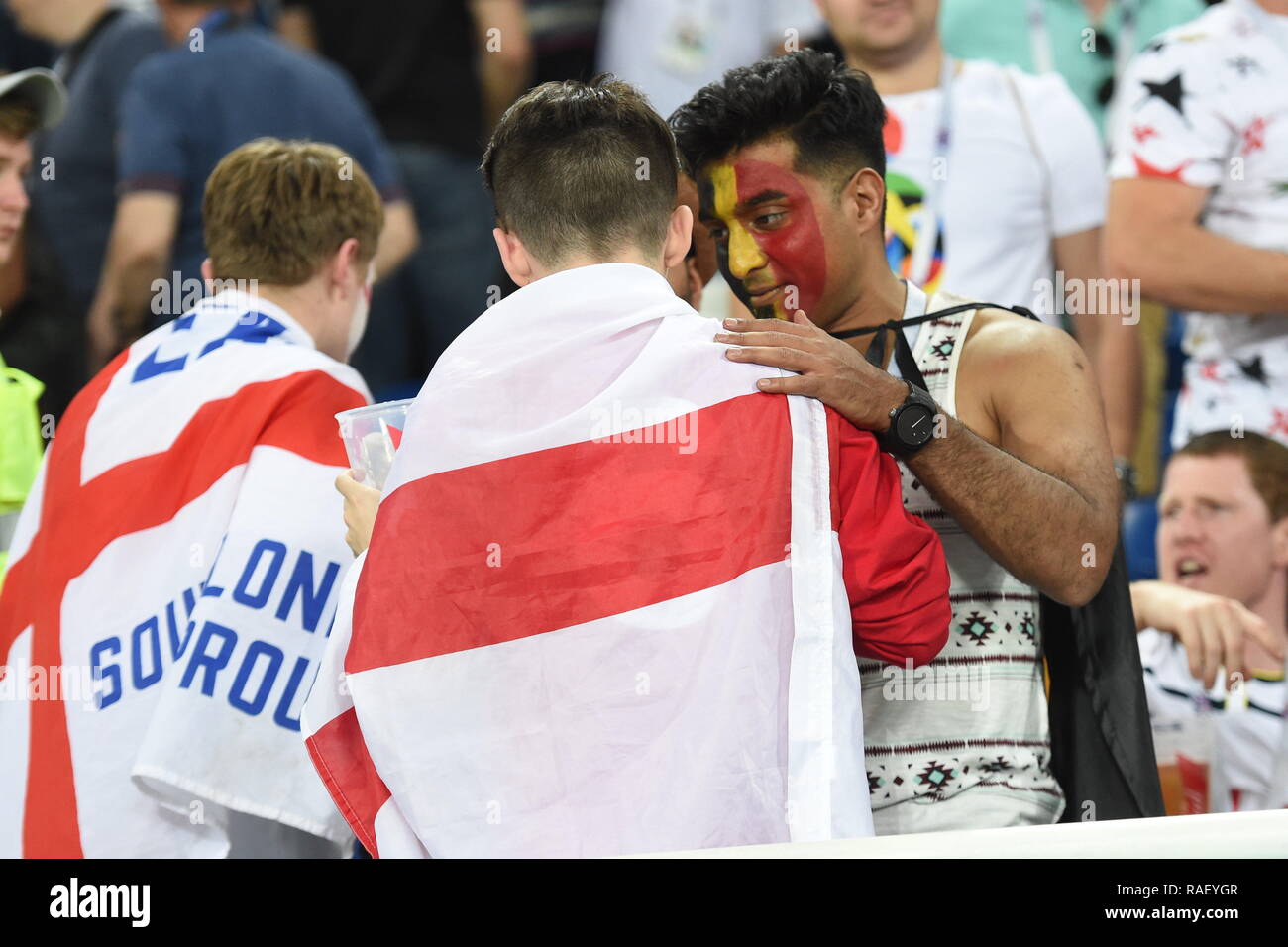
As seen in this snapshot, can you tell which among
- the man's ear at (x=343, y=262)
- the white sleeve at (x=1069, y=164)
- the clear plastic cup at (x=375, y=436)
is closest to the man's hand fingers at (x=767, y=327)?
the clear plastic cup at (x=375, y=436)

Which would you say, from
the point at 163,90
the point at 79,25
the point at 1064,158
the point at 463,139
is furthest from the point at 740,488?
the point at 79,25

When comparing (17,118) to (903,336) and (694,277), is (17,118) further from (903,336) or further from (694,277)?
(903,336)

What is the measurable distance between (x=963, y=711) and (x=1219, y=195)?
2059mm

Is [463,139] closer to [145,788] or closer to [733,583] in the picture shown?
[145,788]

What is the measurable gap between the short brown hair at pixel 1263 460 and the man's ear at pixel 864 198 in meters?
1.54

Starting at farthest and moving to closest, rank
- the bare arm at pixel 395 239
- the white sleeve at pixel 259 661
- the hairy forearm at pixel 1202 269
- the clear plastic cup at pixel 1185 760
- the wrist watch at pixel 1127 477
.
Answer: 1. the bare arm at pixel 395 239
2. the wrist watch at pixel 1127 477
3. the hairy forearm at pixel 1202 269
4. the clear plastic cup at pixel 1185 760
5. the white sleeve at pixel 259 661

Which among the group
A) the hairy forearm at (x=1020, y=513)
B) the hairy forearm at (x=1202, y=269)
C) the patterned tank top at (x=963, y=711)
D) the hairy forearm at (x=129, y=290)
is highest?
the hairy forearm at (x=129, y=290)

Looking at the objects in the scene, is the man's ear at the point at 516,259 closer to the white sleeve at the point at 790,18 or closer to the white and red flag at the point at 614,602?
the white and red flag at the point at 614,602

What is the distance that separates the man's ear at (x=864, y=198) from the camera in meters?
2.86

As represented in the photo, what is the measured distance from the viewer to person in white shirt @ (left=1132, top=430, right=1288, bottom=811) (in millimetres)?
3555

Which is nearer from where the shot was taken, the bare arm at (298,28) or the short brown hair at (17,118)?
the short brown hair at (17,118)

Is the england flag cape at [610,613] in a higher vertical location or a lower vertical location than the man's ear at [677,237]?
lower

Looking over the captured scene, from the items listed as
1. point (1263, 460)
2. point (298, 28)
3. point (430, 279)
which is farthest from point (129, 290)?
point (1263, 460)
